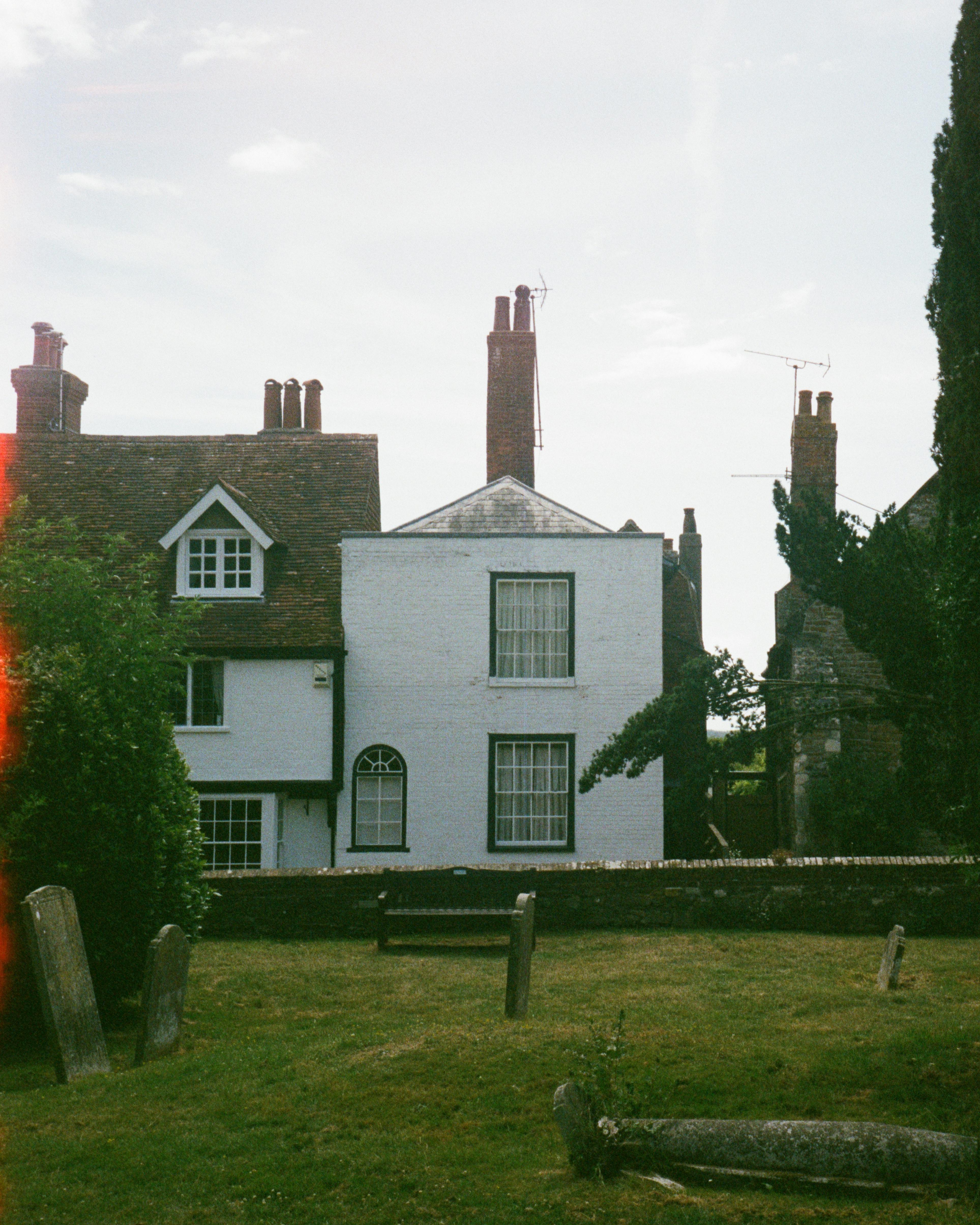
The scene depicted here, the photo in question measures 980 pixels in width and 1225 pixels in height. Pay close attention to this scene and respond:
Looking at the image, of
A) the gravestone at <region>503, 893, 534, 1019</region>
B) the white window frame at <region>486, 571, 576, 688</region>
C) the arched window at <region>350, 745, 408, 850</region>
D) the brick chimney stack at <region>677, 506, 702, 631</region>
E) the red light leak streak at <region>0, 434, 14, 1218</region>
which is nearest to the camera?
the gravestone at <region>503, 893, 534, 1019</region>

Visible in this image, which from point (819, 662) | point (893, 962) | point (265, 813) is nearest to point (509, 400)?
point (819, 662)

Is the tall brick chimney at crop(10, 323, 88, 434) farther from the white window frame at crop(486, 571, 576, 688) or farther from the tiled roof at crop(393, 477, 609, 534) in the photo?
the white window frame at crop(486, 571, 576, 688)

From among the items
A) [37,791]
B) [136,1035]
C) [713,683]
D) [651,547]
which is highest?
[651,547]

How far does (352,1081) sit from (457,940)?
8.06m

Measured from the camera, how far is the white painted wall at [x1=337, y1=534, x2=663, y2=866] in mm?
24250

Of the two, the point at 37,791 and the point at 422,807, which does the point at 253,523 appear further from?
the point at 37,791

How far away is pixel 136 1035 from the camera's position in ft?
36.2

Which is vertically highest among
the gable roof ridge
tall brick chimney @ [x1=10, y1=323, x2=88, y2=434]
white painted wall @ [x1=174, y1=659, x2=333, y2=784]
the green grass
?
tall brick chimney @ [x1=10, y1=323, x2=88, y2=434]

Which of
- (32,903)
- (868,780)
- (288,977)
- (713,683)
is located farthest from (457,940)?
(868,780)

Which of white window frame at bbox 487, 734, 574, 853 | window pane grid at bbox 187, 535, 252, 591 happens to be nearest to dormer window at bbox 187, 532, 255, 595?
window pane grid at bbox 187, 535, 252, 591

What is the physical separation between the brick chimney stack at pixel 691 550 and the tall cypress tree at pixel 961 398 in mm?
31722

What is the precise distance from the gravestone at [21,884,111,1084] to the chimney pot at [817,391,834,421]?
20629 mm

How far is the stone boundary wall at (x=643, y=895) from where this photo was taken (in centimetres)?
1647

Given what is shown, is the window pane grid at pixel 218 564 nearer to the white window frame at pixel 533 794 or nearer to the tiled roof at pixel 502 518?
the tiled roof at pixel 502 518
